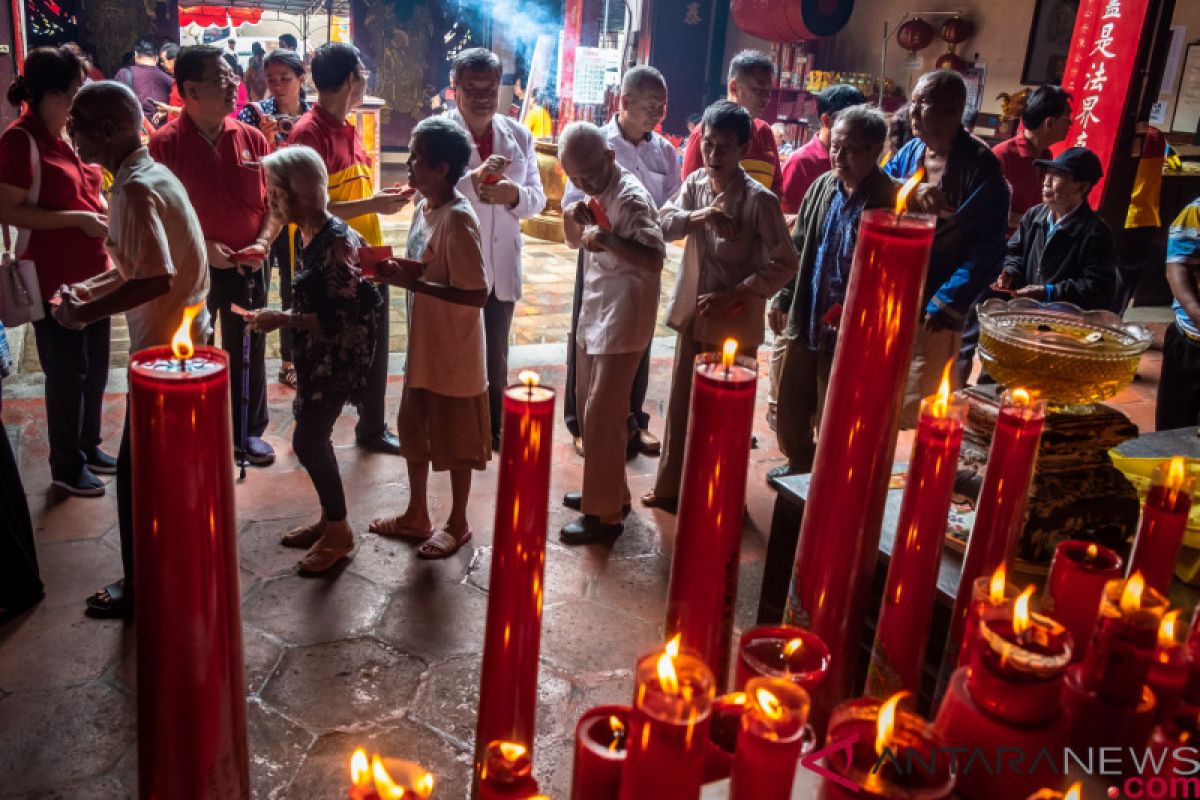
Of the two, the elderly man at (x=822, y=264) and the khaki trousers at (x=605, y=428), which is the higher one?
the elderly man at (x=822, y=264)

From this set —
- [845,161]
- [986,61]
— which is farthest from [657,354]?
[986,61]

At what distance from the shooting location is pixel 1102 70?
6094 millimetres

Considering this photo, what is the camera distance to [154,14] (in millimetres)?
14586

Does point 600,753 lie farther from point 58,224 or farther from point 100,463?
point 100,463

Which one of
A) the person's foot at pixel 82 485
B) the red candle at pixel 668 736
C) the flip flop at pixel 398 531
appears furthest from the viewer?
the person's foot at pixel 82 485

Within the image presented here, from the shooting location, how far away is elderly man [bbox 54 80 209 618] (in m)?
2.82

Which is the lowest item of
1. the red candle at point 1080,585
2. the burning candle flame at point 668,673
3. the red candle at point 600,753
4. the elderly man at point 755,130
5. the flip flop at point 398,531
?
the flip flop at point 398,531

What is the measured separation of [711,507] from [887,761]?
221 millimetres

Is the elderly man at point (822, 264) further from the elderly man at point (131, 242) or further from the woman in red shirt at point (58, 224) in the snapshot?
the woman in red shirt at point (58, 224)

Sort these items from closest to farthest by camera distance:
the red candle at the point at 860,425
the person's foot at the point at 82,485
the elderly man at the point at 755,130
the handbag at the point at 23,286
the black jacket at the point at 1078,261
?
the red candle at the point at 860,425, the handbag at the point at 23,286, the person's foot at the point at 82,485, the black jacket at the point at 1078,261, the elderly man at the point at 755,130

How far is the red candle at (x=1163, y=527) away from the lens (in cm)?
92

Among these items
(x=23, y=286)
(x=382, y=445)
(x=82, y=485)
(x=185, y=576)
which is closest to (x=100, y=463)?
(x=82, y=485)

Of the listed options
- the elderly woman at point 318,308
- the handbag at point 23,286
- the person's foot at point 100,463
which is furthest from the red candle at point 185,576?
the person's foot at point 100,463

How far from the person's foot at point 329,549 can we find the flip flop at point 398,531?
0.71ft
